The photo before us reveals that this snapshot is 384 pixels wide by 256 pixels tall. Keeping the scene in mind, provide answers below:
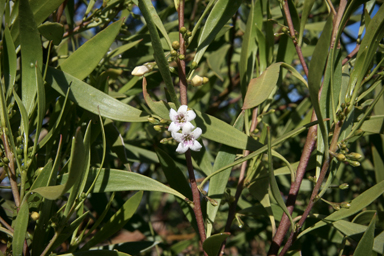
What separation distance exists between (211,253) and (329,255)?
1194 mm

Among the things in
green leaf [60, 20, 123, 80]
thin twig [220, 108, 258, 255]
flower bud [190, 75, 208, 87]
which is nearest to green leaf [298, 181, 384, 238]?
thin twig [220, 108, 258, 255]

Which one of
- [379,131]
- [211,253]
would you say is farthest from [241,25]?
[211,253]

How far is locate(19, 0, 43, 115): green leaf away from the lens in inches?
28.1

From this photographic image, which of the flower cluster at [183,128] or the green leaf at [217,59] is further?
the green leaf at [217,59]

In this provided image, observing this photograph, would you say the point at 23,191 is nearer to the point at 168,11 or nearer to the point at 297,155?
the point at 168,11

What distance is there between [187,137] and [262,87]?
0.23 metres

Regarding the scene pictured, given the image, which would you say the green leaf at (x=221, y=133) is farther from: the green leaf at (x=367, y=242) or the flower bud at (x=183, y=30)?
the green leaf at (x=367, y=242)

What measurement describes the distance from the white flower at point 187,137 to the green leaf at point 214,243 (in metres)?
0.20

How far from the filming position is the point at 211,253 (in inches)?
30.1

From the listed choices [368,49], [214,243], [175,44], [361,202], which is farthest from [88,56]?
[361,202]

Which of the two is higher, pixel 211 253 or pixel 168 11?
pixel 168 11

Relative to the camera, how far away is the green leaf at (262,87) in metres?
0.76

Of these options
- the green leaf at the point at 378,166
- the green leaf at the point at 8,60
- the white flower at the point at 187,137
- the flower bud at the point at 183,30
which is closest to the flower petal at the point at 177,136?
the white flower at the point at 187,137

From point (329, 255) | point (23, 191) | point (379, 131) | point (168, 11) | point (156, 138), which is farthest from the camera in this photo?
point (329, 255)
